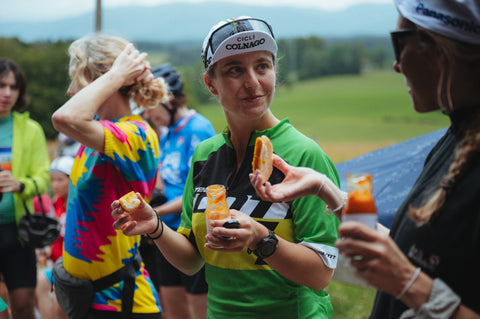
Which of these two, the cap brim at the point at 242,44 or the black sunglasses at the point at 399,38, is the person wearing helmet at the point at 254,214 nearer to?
the cap brim at the point at 242,44

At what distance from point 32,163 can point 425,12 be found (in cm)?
422

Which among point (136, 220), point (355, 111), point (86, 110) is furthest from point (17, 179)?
point (355, 111)

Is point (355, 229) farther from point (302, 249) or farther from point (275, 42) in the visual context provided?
point (275, 42)

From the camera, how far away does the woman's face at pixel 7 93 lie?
15.4 ft

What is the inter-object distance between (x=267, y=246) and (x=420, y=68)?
841 mm

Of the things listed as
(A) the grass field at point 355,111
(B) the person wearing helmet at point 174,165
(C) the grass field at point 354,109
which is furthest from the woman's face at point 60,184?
(C) the grass field at point 354,109

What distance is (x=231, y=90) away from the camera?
2.20m

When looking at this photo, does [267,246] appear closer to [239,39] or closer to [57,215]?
[239,39]

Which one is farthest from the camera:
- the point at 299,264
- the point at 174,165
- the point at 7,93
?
the point at 7,93

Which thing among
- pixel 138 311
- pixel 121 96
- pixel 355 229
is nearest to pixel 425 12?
pixel 355 229

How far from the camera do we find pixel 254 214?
2096 millimetres

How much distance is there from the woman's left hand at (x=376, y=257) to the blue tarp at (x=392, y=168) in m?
2.70

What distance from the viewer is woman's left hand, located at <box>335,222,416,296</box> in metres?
1.26

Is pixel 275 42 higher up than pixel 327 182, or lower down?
higher up
